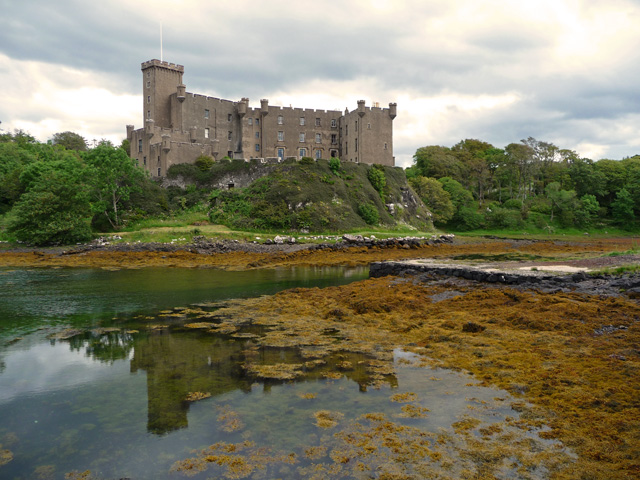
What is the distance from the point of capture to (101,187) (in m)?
49.1

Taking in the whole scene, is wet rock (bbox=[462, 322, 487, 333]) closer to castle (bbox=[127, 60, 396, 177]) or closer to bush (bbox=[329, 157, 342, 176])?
bush (bbox=[329, 157, 342, 176])

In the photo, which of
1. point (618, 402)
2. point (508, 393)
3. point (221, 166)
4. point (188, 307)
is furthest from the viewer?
point (221, 166)

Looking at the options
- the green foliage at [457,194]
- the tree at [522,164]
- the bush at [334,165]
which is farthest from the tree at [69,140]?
the tree at [522,164]

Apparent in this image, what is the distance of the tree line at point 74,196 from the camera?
42.3 m

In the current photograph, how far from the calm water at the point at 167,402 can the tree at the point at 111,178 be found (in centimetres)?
3671

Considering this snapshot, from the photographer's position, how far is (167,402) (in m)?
8.20

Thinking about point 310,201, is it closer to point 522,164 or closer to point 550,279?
point 550,279

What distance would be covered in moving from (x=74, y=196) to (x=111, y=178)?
451cm

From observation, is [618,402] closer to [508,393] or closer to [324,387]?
[508,393]

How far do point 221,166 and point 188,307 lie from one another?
157 ft

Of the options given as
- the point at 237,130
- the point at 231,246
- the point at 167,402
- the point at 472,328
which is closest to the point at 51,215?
the point at 231,246

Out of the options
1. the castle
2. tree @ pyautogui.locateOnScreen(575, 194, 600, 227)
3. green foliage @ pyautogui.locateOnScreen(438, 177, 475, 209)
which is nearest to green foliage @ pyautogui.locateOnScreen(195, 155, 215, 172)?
the castle

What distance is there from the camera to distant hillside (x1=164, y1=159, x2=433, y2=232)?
5319 centimetres

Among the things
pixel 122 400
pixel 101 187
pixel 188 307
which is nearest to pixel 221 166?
pixel 101 187
